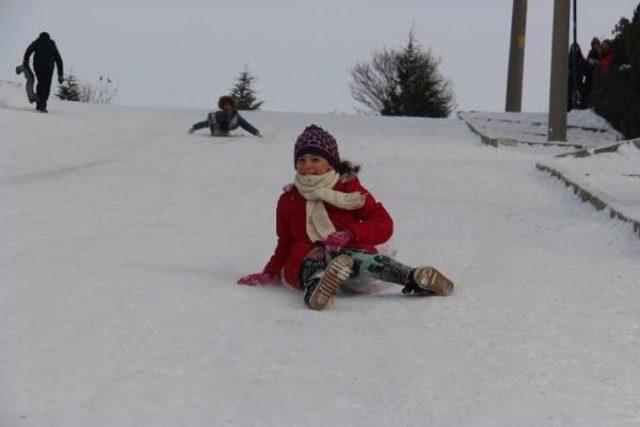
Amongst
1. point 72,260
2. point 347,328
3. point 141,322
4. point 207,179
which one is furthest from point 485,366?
point 207,179

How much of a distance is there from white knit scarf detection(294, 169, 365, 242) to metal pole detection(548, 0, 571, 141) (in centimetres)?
1212

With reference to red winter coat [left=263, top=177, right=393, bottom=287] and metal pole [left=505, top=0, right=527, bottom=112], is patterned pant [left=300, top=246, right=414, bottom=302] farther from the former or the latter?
metal pole [left=505, top=0, right=527, bottom=112]

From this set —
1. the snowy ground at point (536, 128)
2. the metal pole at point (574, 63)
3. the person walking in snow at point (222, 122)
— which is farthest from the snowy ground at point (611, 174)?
the metal pole at point (574, 63)

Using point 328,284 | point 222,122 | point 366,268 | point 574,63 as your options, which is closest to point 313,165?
point 366,268

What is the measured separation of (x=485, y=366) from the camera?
14.9 ft

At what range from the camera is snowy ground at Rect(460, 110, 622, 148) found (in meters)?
18.2

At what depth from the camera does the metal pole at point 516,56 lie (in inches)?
1132

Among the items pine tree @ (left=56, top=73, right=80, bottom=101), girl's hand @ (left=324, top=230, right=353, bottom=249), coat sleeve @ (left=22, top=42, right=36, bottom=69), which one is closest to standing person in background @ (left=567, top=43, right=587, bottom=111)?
coat sleeve @ (left=22, top=42, right=36, bottom=69)

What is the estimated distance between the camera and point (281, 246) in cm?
642

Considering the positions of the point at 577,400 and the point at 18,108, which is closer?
the point at 577,400

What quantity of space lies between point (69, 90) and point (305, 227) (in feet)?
149

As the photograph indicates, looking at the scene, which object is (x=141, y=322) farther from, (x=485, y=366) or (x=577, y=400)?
(x=577, y=400)

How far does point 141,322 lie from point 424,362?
1.35m

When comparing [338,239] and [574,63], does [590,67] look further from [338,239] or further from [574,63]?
[338,239]
